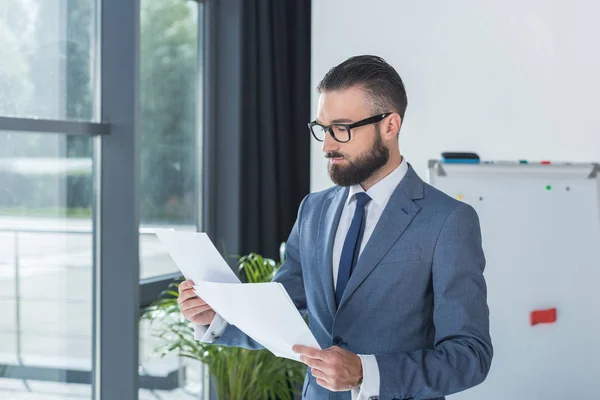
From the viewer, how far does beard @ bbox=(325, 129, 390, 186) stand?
1492mm

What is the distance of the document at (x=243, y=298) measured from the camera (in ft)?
4.06

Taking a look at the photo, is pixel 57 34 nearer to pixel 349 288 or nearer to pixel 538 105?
pixel 349 288

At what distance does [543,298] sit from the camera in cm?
310

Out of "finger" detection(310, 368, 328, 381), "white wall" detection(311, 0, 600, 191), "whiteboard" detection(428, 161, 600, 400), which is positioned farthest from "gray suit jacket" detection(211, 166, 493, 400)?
"white wall" detection(311, 0, 600, 191)

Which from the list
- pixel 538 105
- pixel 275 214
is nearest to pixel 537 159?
pixel 538 105

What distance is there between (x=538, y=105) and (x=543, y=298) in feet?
2.83

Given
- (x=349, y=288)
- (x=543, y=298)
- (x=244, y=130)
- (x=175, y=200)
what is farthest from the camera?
(x=244, y=130)

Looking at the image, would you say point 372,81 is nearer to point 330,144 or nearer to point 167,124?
point 330,144

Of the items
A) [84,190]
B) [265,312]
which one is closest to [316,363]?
[265,312]

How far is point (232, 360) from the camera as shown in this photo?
3014 mm

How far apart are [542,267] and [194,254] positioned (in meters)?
2.08

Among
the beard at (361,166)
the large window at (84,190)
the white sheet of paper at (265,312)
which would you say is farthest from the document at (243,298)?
the large window at (84,190)

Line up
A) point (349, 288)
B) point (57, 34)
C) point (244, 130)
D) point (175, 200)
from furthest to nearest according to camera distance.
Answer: point (244, 130) < point (175, 200) < point (57, 34) < point (349, 288)

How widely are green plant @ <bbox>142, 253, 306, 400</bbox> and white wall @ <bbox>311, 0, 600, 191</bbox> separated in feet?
3.63
